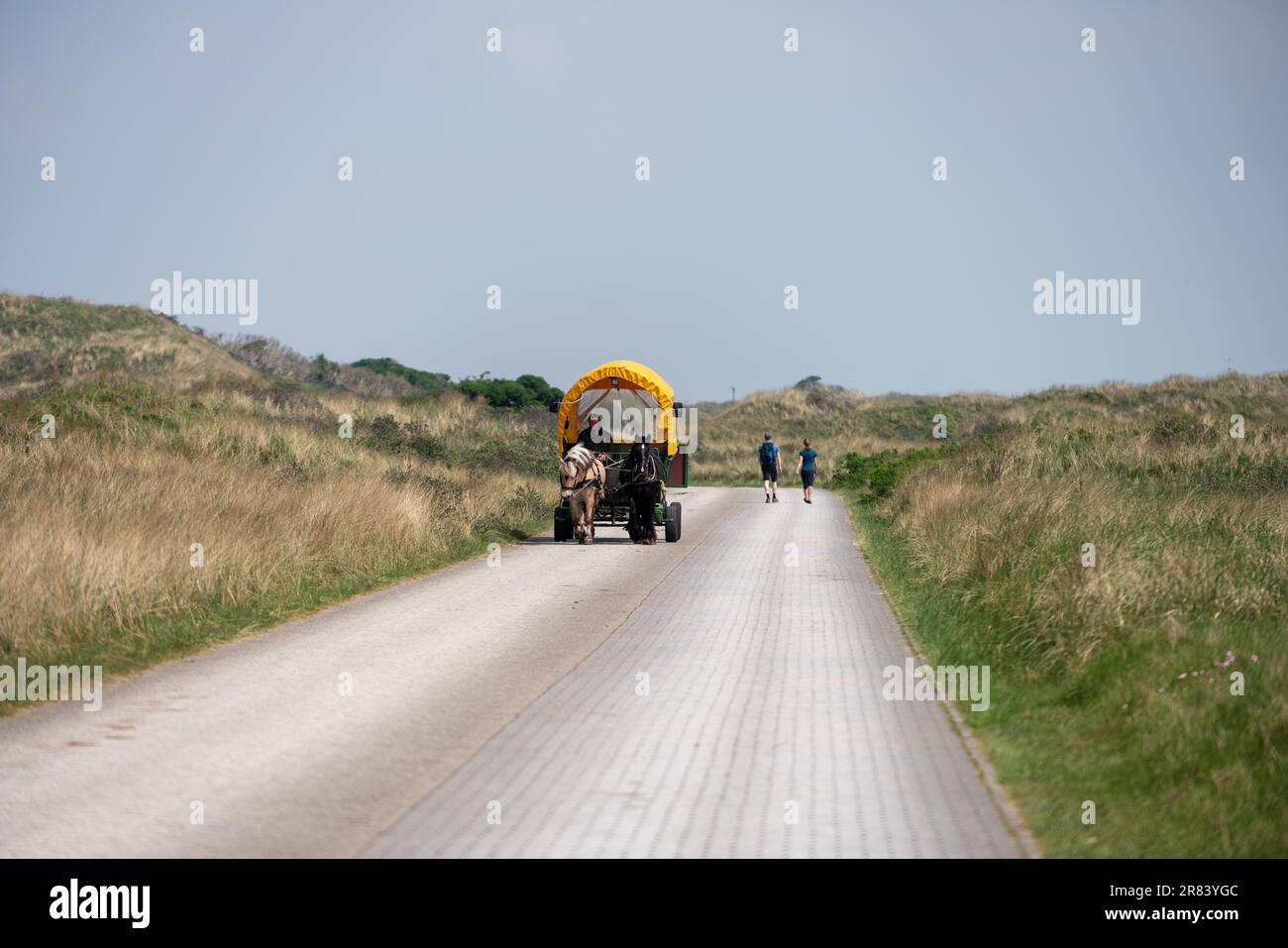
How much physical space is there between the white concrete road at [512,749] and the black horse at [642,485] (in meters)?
9.83

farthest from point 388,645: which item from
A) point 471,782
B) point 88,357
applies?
point 88,357

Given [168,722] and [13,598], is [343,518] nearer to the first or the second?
[13,598]

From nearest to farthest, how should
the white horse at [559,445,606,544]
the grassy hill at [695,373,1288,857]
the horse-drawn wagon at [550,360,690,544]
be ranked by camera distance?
the grassy hill at [695,373,1288,857]
the white horse at [559,445,606,544]
the horse-drawn wagon at [550,360,690,544]

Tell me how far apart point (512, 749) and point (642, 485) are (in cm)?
1638

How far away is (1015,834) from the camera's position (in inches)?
264

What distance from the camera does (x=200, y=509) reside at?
1675cm

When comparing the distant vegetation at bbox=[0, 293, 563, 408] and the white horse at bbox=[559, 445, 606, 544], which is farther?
the distant vegetation at bbox=[0, 293, 563, 408]

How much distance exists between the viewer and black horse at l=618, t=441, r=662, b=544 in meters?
24.7

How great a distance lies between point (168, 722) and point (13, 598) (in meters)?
3.48

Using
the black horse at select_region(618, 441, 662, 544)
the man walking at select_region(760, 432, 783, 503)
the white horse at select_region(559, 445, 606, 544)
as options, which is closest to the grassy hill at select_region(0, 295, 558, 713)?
the white horse at select_region(559, 445, 606, 544)

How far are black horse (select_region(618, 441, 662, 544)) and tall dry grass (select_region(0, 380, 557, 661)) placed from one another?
9.77 feet

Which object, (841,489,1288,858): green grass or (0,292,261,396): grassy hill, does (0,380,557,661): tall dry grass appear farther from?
(0,292,261,396): grassy hill

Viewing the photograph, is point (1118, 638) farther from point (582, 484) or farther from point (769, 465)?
point (769, 465)

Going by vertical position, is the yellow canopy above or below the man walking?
above
